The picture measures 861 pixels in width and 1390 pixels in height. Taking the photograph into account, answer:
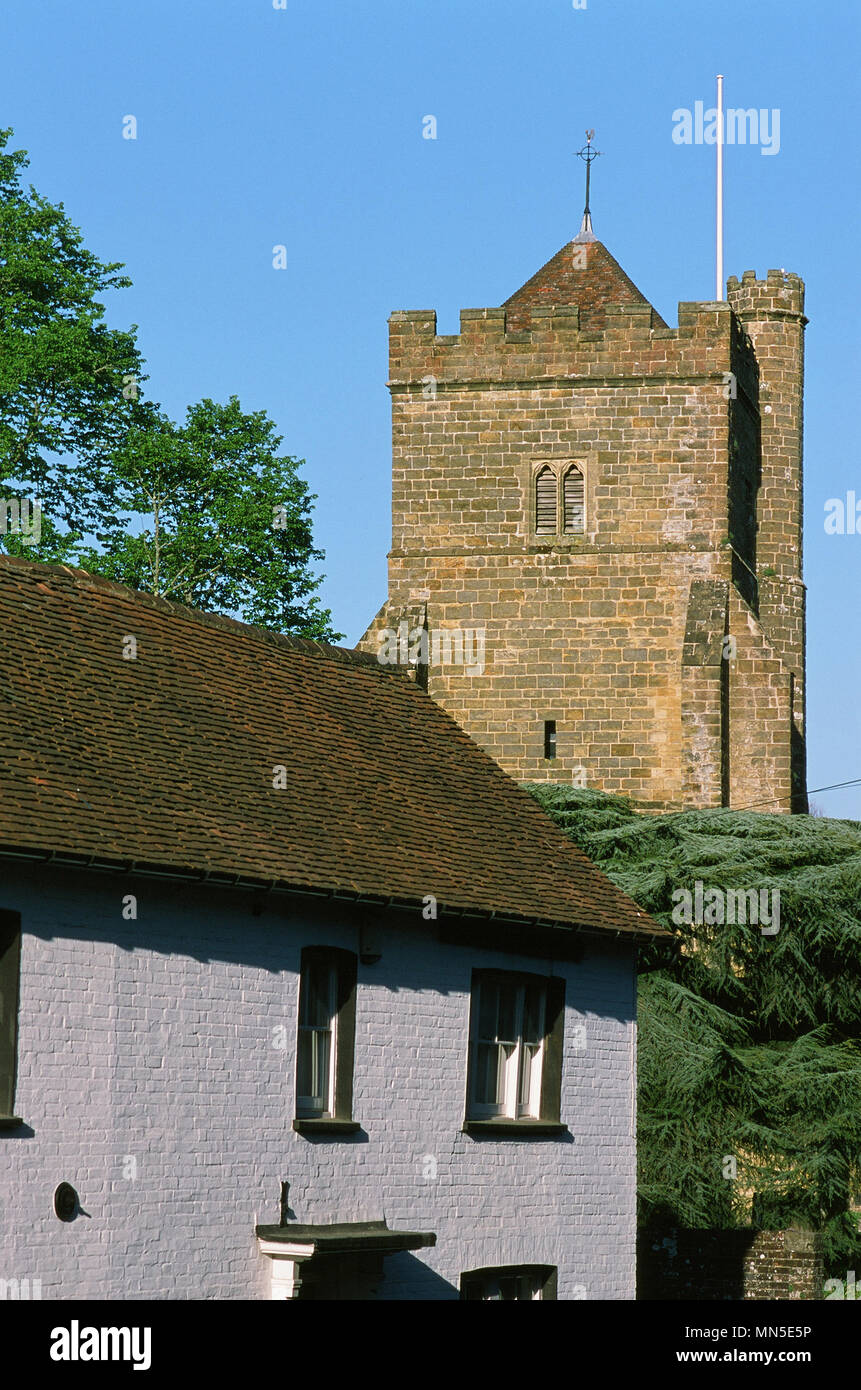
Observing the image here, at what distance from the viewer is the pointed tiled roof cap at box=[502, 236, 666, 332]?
45.9 m

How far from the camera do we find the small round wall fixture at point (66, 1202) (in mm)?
16234

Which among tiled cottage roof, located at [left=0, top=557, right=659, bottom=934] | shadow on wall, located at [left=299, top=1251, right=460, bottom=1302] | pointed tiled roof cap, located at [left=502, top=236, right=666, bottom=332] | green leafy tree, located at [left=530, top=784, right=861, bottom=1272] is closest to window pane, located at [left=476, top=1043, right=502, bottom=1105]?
tiled cottage roof, located at [left=0, top=557, right=659, bottom=934]

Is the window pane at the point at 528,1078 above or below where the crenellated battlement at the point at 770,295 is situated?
below

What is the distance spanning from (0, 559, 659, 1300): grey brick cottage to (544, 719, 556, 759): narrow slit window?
17.5 metres

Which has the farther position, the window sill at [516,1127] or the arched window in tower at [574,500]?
the arched window in tower at [574,500]

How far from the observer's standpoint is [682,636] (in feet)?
137

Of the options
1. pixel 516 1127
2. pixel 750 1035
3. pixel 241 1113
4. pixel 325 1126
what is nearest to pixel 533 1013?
pixel 516 1127

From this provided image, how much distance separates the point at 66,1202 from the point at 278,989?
9.79ft

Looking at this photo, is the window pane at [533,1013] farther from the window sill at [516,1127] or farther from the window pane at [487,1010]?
the window sill at [516,1127]

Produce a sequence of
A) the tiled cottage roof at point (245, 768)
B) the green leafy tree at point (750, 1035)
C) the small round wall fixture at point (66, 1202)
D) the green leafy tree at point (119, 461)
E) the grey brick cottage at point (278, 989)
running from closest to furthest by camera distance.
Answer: the small round wall fixture at point (66, 1202)
the grey brick cottage at point (278, 989)
the tiled cottage roof at point (245, 768)
the green leafy tree at point (750, 1035)
the green leafy tree at point (119, 461)

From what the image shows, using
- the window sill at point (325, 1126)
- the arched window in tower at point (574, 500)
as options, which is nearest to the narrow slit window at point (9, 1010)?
the window sill at point (325, 1126)

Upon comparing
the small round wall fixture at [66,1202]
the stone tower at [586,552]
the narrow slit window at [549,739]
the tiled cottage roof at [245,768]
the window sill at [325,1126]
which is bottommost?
the small round wall fixture at [66,1202]

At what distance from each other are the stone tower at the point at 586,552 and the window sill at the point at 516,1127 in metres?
19.8

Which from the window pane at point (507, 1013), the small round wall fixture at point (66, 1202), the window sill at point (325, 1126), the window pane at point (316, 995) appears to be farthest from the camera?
the window pane at point (507, 1013)
